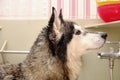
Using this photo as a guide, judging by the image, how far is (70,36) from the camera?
1.70 m

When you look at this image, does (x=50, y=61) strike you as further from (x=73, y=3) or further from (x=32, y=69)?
(x=73, y=3)

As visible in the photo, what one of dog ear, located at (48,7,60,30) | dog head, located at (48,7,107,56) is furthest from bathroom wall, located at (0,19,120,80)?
dog ear, located at (48,7,60,30)

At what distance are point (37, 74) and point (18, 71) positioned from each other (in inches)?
3.9

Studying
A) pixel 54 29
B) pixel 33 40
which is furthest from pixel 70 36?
pixel 33 40

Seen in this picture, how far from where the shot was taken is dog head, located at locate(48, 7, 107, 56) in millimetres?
1645

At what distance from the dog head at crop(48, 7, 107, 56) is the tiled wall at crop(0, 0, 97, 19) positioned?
0.72m

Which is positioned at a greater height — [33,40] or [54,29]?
[54,29]

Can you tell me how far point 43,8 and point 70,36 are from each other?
891 millimetres

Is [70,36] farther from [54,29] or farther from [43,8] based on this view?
[43,8]

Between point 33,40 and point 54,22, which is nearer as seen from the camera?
point 54,22

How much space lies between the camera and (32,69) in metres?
1.62

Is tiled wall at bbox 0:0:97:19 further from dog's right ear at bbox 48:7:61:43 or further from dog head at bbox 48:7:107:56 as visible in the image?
dog's right ear at bbox 48:7:61:43

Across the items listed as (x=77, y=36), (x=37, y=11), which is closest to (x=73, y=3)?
(x=37, y=11)

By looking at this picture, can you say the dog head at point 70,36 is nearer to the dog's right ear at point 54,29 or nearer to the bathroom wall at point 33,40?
the dog's right ear at point 54,29
